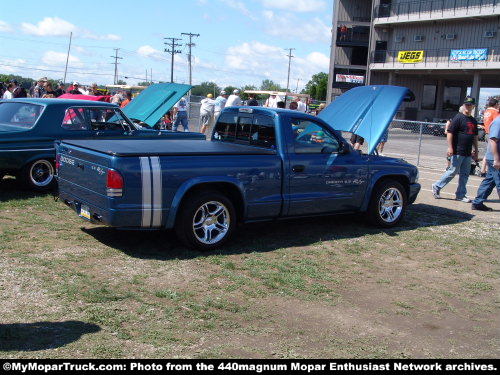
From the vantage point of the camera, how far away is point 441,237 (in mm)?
8047

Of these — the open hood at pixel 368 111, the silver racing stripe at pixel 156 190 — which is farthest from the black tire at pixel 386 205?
the silver racing stripe at pixel 156 190

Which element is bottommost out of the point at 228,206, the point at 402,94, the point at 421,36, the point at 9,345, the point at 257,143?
the point at 9,345

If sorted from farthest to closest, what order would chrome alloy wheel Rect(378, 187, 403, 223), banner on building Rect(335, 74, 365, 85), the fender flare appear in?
1. banner on building Rect(335, 74, 365, 85)
2. chrome alloy wheel Rect(378, 187, 403, 223)
3. the fender flare

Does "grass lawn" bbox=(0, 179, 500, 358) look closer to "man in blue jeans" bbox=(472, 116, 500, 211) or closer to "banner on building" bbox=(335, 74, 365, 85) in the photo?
"man in blue jeans" bbox=(472, 116, 500, 211)

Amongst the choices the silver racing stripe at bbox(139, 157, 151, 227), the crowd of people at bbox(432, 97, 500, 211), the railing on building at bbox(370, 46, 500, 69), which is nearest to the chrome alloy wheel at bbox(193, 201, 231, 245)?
the silver racing stripe at bbox(139, 157, 151, 227)

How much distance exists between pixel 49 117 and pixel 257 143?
390 centimetres

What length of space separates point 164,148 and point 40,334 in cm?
294

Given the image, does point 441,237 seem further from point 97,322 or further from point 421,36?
point 421,36

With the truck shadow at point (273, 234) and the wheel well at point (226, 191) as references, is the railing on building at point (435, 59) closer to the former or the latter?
the truck shadow at point (273, 234)

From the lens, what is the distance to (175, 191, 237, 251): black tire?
21.1ft

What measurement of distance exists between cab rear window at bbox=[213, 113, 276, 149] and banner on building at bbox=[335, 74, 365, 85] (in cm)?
4720

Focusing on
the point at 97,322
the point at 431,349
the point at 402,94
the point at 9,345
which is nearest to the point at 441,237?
the point at 402,94

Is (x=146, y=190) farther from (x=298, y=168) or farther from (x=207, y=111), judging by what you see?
(x=207, y=111)

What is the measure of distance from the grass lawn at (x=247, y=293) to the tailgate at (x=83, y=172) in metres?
0.64
